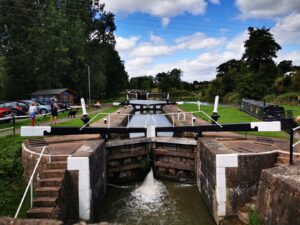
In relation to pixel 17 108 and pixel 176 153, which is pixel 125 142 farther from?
pixel 17 108

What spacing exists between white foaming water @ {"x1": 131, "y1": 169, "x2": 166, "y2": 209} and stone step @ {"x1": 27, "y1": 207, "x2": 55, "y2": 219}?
3.38 meters

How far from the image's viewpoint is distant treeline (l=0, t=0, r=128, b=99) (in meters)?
35.8

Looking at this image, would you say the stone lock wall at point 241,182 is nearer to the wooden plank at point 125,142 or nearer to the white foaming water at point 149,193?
the white foaming water at point 149,193

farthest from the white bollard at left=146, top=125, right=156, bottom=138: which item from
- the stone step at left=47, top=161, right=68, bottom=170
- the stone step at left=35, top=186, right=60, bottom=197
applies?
the stone step at left=35, top=186, right=60, bottom=197

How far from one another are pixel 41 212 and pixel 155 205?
3860 millimetres

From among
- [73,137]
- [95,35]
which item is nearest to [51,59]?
[95,35]

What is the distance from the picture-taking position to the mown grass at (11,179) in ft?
24.3

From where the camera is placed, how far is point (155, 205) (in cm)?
957

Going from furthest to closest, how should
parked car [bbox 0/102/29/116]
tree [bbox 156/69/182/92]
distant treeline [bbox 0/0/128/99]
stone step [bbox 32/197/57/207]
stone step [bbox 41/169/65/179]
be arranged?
tree [bbox 156/69/182/92]
distant treeline [bbox 0/0/128/99]
parked car [bbox 0/102/29/116]
stone step [bbox 41/169/65/179]
stone step [bbox 32/197/57/207]

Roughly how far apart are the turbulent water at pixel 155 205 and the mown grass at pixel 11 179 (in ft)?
7.98

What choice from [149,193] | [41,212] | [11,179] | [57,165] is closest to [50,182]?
[57,165]

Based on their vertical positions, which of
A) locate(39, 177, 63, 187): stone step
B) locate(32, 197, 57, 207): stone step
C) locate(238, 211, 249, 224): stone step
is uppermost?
locate(39, 177, 63, 187): stone step

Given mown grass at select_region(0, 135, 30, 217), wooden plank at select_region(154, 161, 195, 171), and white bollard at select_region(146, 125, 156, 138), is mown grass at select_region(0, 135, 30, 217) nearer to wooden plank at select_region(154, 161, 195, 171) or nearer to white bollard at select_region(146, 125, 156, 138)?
white bollard at select_region(146, 125, 156, 138)

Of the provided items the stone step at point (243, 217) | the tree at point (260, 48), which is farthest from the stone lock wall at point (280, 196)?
the tree at point (260, 48)
